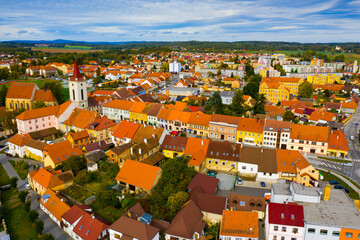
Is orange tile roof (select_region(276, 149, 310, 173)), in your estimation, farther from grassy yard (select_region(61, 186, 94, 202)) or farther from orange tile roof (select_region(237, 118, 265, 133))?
grassy yard (select_region(61, 186, 94, 202))

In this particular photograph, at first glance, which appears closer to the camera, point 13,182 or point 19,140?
point 13,182

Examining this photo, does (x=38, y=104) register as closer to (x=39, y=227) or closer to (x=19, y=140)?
(x=19, y=140)

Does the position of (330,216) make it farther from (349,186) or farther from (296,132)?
(296,132)

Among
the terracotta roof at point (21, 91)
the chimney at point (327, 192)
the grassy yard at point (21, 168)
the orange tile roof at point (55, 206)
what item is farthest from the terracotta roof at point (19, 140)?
the chimney at point (327, 192)

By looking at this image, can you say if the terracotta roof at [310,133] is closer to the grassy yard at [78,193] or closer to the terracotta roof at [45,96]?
the grassy yard at [78,193]

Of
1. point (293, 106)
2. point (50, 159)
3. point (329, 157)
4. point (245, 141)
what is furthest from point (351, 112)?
point (50, 159)

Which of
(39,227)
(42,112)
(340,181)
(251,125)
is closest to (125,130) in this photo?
(42,112)
